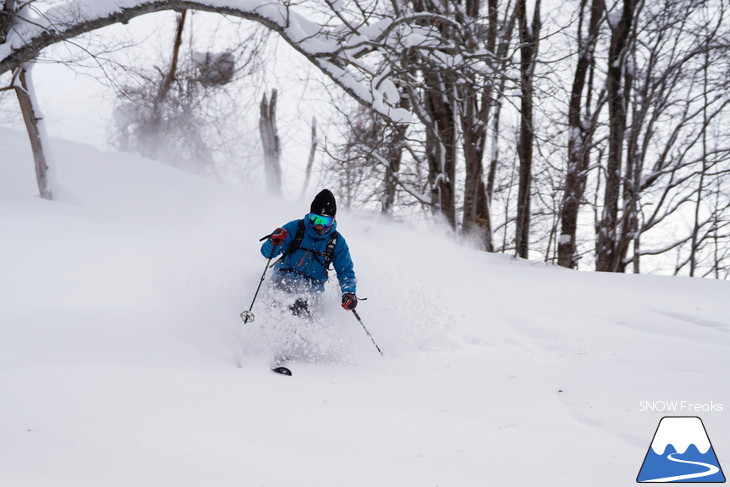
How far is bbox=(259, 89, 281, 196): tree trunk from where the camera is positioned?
2147 centimetres

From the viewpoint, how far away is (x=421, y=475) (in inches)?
104

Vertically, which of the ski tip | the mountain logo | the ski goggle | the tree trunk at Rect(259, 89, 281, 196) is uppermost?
the tree trunk at Rect(259, 89, 281, 196)

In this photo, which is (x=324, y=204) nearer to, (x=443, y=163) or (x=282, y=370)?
(x=282, y=370)

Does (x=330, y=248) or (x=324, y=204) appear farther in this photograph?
(x=330, y=248)

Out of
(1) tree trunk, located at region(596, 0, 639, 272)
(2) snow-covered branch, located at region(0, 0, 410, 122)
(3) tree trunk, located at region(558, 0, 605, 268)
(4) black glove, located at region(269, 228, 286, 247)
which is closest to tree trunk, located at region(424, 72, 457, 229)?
(3) tree trunk, located at region(558, 0, 605, 268)

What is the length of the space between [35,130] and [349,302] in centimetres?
913

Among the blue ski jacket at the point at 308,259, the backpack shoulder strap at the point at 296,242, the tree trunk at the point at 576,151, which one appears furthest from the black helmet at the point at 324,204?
the tree trunk at the point at 576,151

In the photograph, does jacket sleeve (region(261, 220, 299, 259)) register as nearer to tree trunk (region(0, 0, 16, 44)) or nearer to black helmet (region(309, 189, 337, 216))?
black helmet (region(309, 189, 337, 216))

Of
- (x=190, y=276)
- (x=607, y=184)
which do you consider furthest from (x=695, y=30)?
(x=190, y=276)

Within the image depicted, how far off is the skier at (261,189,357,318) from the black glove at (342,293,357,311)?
12 cm

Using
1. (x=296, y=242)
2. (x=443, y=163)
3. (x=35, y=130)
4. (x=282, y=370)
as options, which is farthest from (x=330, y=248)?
(x=35, y=130)

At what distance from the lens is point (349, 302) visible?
519 centimetres

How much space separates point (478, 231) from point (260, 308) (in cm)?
894

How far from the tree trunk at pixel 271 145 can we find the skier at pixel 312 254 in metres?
16.3
